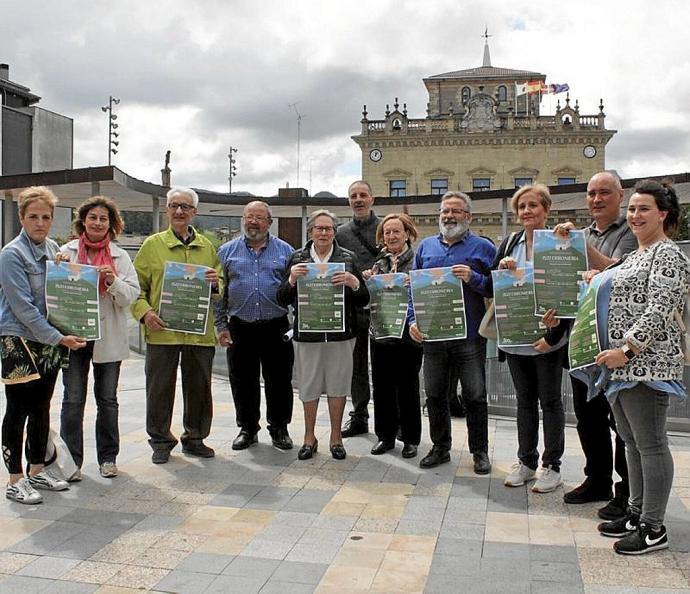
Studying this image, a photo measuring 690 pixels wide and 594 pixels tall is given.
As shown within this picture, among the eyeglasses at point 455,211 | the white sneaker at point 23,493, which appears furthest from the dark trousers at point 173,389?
the eyeglasses at point 455,211

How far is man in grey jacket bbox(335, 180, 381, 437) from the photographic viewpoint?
6676 millimetres

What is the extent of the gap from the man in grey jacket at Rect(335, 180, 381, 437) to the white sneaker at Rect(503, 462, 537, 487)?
1.90 m

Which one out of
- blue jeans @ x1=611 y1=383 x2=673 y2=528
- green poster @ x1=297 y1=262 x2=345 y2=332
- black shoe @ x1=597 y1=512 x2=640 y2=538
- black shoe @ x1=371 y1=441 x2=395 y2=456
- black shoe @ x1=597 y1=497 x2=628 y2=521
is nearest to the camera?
blue jeans @ x1=611 y1=383 x2=673 y2=528

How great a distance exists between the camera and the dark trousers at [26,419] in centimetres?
488

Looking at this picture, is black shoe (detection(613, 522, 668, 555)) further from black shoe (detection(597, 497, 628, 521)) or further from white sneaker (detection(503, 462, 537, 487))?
white sneaker (detection(503, 462, 537, 487))

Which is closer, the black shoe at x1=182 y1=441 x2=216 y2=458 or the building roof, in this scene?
the black shoe at x1=182 y1=441 x2=216 y2=458

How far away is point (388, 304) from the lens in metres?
5.89

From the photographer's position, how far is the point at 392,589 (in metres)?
3.49

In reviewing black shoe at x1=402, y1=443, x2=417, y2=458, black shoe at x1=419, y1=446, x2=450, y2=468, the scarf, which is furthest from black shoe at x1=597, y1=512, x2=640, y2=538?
the scarf

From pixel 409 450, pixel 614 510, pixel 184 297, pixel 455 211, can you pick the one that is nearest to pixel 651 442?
pixel 614 510

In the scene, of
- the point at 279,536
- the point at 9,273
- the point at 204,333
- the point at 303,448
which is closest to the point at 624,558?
the point at 279,536

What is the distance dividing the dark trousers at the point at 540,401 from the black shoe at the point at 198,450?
258 centimetres

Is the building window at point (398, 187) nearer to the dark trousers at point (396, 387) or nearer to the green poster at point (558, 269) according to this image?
the dark trousers at point (396, 387)

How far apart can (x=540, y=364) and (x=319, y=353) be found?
185cm
